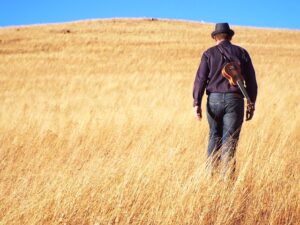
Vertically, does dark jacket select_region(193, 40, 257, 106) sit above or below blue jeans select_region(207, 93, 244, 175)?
above

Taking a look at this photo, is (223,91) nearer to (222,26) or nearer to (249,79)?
(249,79)

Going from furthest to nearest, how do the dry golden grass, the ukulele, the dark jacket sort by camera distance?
the dark jacket → the ukulele → the dry golden grass

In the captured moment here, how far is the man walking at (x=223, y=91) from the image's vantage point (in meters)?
4.54

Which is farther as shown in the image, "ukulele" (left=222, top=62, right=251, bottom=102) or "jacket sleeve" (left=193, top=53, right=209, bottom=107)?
"jacket sleeve" (left=193, top=53, right=209, bottom=107)

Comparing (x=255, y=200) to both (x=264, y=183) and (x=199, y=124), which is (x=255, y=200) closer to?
(x=264, y=183)

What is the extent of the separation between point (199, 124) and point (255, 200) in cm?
406

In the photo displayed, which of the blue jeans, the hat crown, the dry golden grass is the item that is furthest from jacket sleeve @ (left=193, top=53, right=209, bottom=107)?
the dry golden grass

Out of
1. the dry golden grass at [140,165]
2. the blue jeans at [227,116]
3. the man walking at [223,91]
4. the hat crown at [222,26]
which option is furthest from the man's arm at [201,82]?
the dry golden grass at [140,165]

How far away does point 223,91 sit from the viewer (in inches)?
179

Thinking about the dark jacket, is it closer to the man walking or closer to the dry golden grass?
the man walking

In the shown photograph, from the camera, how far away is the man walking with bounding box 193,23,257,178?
4539mm

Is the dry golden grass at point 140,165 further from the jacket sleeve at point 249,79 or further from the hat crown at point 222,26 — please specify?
the hat crown at point 222,26

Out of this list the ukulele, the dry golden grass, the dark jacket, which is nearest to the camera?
the dry golden grass

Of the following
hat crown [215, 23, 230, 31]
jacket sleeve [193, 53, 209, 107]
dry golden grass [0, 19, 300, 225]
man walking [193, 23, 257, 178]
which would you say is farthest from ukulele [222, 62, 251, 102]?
→ dry golden grass [0, 19, 300, 225]
